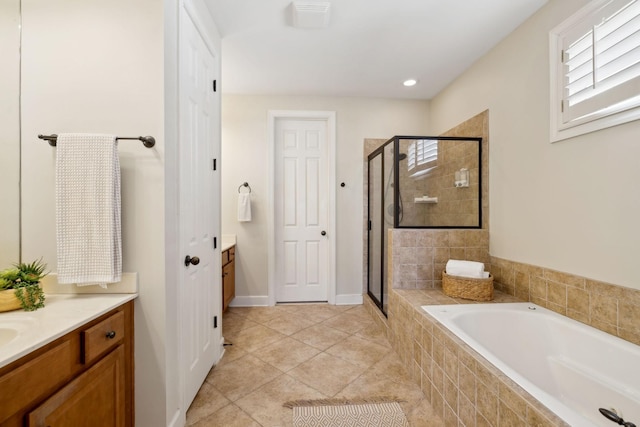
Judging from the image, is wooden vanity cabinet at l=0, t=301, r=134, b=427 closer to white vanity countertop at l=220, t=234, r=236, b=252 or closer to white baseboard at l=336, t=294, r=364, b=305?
white vanity countertop at l=220, t=234, r=236, b=252

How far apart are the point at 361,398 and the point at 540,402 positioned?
1.01 meters

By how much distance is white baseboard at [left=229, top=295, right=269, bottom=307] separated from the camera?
314 centimetres

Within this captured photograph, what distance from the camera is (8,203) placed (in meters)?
1.18

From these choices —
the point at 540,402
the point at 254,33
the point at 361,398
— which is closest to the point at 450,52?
the point at 254,33

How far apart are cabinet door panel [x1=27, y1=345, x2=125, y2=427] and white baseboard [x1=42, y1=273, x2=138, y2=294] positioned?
244mm

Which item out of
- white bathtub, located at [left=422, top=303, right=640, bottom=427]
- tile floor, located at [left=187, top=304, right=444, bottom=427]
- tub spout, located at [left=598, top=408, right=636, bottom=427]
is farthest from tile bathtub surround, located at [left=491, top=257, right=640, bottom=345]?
tile floor, located at [left=187, top=304, right=444, bottom=427]

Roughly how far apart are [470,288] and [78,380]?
2.24 metres

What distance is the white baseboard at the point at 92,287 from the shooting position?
1.19 metres

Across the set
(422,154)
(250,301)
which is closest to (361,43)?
(422,154)

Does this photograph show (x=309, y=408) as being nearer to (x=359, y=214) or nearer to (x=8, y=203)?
(x=8, y=203)

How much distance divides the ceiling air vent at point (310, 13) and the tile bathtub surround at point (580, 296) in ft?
7.46

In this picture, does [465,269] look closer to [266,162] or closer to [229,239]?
[266,162]

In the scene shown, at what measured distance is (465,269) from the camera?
81.7 inches

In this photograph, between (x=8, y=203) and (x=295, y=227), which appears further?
(x=295, y=227)
